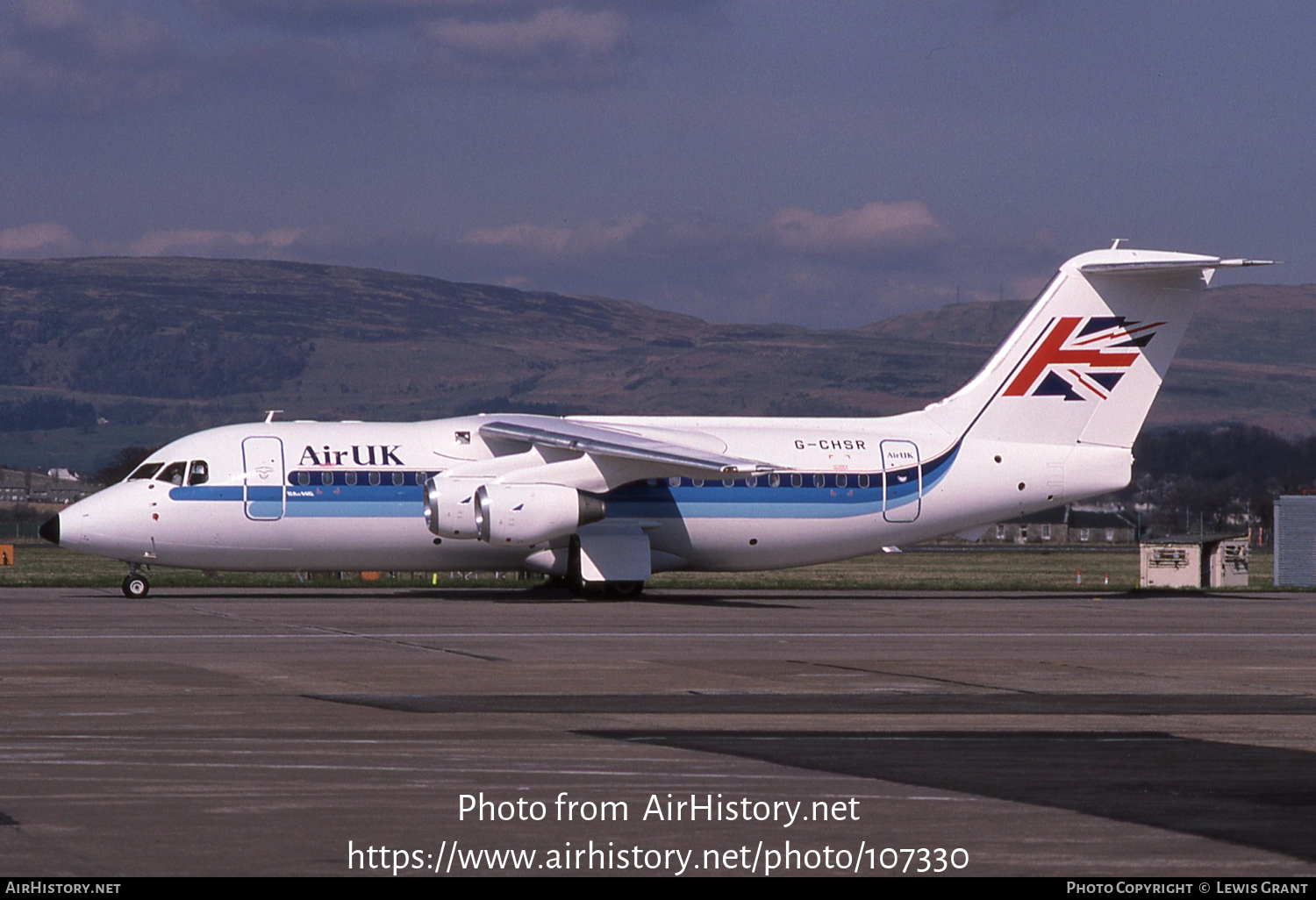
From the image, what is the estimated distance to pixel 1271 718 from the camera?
1748cm

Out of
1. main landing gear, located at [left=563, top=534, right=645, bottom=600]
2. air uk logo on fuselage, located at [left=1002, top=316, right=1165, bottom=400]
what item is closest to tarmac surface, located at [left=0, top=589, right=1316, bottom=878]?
main landing gear, located at [left=563, top=534, right=645, bottom=600]

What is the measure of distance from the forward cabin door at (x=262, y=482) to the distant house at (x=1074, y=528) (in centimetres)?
12074

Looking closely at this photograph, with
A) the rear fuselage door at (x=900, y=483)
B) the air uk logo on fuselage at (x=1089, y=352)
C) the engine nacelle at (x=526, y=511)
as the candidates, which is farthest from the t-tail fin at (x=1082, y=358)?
the engine nacelle at (x=526, y=511)

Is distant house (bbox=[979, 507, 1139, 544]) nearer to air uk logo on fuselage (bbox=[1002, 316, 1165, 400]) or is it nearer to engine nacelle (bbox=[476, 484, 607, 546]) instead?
air uk logo on fuselage (bbox=[1002, 316, 1165, 400])

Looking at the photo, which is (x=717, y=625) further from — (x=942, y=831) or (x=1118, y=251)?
(x=942, y=831)

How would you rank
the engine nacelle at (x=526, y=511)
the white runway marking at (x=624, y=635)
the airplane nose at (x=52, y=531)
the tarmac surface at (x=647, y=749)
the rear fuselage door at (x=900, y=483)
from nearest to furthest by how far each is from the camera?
1. the tarmac surface at (x=647, y=749)
2. the white runway marking at (x=624, y=635)
3. the engine nacelle at (x=526, y=511)
4. the airplane nose at (x=52, y=531)
5. the rear fuselage door at (x=900, y=483)

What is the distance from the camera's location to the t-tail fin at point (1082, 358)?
130 ft

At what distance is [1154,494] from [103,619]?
96.6 m

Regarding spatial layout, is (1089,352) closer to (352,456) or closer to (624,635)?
(352,456)

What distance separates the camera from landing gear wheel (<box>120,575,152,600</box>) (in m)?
36.4

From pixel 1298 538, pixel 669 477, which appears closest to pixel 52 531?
pixel 669 477

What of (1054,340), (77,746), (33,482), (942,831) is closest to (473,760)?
(77,746)

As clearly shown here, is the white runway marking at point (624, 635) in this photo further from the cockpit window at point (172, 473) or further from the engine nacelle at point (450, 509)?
the cockpit window at point (172, 473)

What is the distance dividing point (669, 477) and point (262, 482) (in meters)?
8.39
